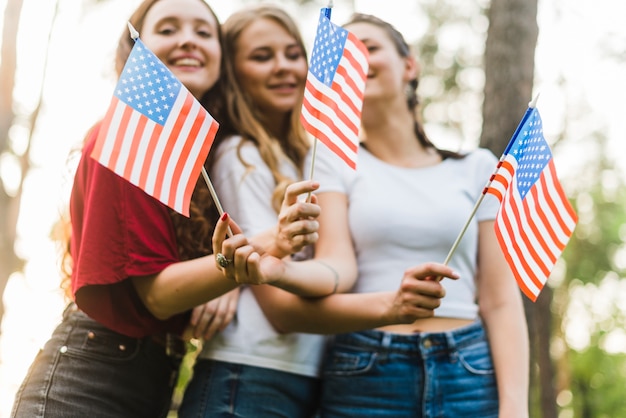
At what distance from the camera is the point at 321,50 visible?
2.71 meters

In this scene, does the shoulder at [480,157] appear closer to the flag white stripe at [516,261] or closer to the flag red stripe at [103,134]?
the flag white stripe at [516,261]

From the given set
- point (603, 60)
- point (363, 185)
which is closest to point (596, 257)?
point (603, 60)

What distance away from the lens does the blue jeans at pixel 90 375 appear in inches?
106

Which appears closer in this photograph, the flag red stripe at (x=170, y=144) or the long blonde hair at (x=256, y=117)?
the flag red stripe at (x=170, y=144)

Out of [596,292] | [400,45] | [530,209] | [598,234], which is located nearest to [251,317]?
Result: [530,209]

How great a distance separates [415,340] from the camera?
9.53ft

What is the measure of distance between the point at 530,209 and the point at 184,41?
1.63m

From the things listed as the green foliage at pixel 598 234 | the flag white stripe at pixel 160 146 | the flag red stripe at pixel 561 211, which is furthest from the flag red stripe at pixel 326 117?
the green foliage at pixel 598 234

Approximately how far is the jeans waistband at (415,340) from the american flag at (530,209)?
447 mm

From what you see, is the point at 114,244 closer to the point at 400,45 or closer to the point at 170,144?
the point at 170,144

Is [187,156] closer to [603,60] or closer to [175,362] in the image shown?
[175,362]

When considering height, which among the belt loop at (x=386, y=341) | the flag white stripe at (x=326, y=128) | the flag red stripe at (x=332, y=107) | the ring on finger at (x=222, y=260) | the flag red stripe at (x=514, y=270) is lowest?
the belt loop at (x=386, y=341)

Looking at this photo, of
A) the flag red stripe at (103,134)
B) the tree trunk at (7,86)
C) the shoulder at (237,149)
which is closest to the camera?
the flag red stripe at (103,134)

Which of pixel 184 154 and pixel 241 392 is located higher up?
pixel 184 154
